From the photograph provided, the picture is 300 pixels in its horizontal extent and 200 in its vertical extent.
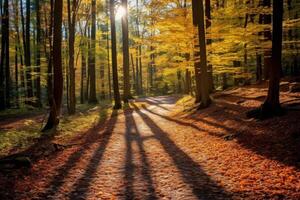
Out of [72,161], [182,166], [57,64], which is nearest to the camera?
[182,166]

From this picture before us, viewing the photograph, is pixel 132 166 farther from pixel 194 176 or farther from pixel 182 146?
pixel 182 146

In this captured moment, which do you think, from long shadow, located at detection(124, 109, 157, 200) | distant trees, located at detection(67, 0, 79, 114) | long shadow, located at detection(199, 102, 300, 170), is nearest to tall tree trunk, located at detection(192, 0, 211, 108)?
long shadow, located at detection(124, 109, 157, 200)

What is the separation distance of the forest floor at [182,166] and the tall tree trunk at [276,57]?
0.50 m

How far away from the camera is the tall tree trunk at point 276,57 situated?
340 inches

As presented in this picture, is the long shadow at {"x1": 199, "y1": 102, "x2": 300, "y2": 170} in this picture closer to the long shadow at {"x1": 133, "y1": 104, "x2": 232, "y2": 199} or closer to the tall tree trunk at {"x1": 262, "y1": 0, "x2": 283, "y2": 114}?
the tall tree trunk at {"x1": 262, "y1": 0, "x2": 283, "y2": 114}

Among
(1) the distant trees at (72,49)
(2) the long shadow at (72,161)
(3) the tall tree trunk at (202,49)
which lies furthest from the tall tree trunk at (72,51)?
(3) the tall tree trunk at (202,49)

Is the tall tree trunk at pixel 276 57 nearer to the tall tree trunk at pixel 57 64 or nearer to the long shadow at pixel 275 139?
the long shadow at pixel 275 139

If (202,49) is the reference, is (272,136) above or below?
below

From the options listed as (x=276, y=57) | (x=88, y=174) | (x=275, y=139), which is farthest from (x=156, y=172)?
(x=276, y=57)

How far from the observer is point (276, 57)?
8773 millimetres

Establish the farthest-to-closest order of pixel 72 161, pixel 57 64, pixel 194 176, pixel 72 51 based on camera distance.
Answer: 1. pixel 72 51
2. pixel 57 64
3. pixel 72 161
4. pixel 194 176

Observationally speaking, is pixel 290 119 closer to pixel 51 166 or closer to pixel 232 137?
pixel 232 137

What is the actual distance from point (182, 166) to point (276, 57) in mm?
4429

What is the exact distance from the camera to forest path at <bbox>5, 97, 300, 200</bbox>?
5.32 meters
